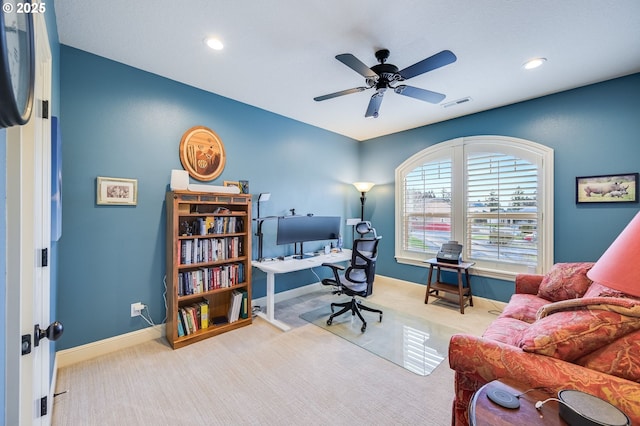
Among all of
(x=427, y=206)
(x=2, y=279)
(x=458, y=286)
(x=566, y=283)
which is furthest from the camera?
(x=427, y=206)

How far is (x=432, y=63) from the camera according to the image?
6.55 ft

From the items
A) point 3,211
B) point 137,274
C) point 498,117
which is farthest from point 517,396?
point 498,117

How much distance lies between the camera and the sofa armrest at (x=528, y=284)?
275cm

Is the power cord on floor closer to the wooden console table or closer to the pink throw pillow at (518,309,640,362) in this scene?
the pink throw pillow at (518,309,640,362)

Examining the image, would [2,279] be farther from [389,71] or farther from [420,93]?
[420,93]

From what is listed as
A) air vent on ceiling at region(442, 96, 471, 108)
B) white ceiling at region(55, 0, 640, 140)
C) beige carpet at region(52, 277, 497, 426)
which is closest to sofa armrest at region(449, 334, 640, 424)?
beige carpet at region(52, 277, 497, 426)

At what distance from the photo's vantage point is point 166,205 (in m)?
2.84

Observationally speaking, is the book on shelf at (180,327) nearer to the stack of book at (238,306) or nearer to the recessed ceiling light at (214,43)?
the stack of book at (238,306)

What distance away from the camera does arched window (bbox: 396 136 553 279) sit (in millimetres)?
3369

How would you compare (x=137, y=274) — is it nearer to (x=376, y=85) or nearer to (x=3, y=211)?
(x=3, y=211)

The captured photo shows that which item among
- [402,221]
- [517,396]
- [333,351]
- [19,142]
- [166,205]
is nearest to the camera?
[19,142]

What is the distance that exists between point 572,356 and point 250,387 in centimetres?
200

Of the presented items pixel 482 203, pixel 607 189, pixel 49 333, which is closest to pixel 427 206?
pixel 482 203

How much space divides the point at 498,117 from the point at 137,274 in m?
4.79
